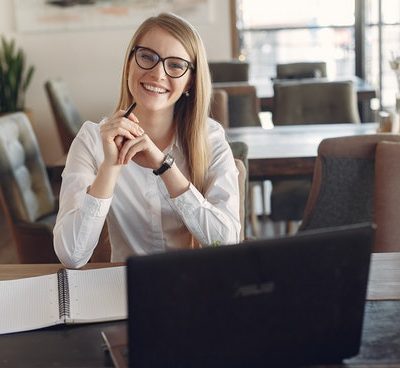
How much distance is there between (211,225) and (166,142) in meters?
0.30

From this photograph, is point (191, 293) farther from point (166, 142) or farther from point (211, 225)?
point (166, 142)

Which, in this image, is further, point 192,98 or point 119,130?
point 192,98

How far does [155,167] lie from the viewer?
6.38ft

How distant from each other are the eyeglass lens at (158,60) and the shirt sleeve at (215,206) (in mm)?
227

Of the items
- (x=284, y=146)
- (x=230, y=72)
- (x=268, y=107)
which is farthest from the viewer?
(x=230, y=72)

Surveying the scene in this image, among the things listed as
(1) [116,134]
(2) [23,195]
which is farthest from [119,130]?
(2) [23,195]

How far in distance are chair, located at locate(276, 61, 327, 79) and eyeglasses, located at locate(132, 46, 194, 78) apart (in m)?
3.79

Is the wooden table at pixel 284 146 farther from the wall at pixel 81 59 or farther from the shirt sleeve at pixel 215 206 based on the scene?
the wall at pixel 81 59

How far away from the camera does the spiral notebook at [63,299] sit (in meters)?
1.53

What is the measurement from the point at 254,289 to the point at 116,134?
2.66 ft

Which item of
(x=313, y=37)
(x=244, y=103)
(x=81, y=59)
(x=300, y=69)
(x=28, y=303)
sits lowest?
(x=28, y=303)

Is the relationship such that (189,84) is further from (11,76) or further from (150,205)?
(11,76)

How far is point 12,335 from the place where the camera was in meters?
1.49

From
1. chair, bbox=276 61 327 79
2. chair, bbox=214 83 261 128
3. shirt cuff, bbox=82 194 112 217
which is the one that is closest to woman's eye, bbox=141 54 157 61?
shirt cuff, bbox=82 194 112 217
